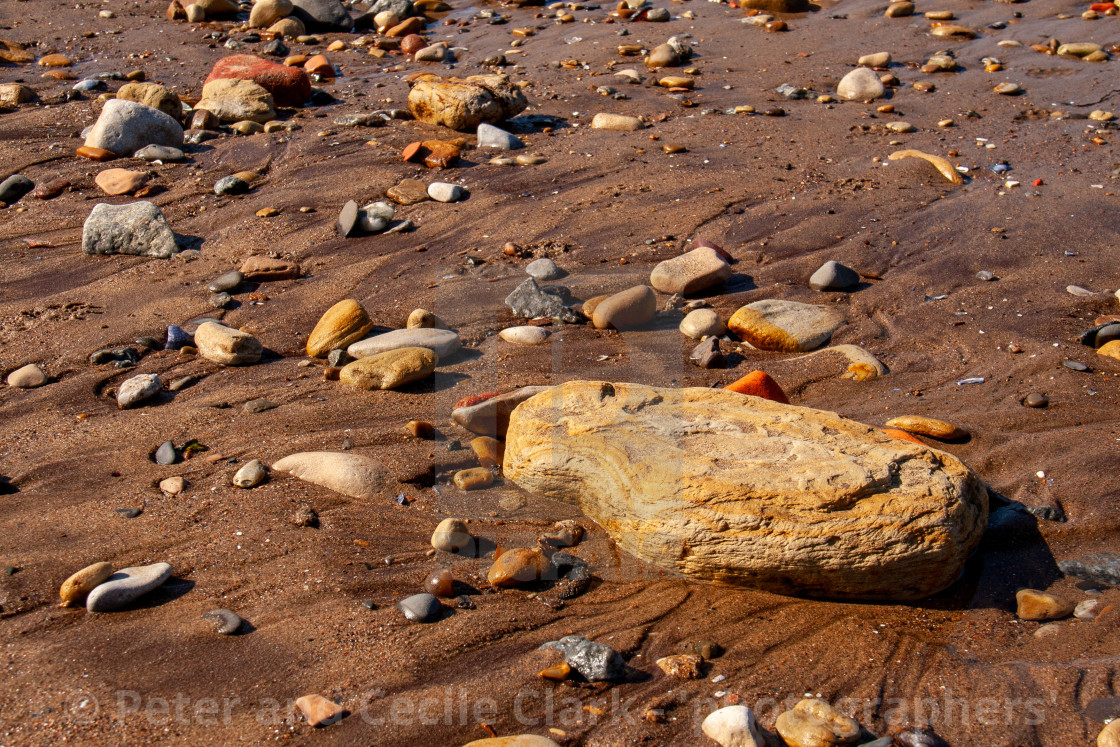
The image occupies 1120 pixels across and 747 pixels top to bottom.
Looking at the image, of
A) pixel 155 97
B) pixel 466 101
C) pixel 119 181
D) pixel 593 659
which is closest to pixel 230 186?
pixel 119 181

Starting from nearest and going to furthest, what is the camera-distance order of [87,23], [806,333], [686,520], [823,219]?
[686,520]
[806,333]
[823,219]
[87,23]

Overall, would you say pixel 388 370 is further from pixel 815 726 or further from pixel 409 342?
pixel 815 726

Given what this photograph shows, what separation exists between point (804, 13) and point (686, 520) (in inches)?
288

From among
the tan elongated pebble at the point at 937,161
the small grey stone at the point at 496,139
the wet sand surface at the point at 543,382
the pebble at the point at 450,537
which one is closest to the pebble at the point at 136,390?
the wet sand surface at the point at 543,382

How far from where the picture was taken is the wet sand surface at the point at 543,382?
220 centimetres

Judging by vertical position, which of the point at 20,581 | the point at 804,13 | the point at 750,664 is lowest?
the point at 750,664

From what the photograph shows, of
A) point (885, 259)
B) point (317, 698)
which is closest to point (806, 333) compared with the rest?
point (885, 259)

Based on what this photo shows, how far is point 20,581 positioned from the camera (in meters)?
2.44

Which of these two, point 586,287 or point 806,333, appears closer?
point 806,333

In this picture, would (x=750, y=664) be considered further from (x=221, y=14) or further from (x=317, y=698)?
(x=221, y=14)

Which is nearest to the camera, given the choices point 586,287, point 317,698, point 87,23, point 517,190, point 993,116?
point 317,698

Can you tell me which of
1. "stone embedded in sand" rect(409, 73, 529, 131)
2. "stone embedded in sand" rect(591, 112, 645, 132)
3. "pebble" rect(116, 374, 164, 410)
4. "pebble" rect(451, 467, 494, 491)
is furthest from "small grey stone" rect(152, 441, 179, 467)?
"stone embedded in sand" rect(591, 112, 645, 132)

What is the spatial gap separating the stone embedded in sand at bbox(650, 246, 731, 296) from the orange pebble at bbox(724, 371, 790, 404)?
3.51 ft

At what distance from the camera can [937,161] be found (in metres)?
5.47
